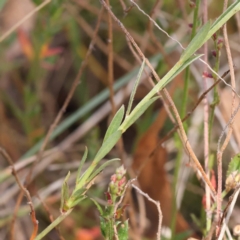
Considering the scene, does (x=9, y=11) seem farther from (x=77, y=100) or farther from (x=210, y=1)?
(x=210, y=1)

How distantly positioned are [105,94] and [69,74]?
1.45ft

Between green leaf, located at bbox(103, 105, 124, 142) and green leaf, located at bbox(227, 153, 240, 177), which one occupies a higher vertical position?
green leaf, located at bbox(103, 105, 124, 142)

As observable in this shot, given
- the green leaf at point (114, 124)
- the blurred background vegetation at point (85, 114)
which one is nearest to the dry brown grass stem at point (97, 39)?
the blurred background vegetation at point (85, 114)

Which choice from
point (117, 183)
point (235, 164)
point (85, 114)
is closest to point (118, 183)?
point (117, 183)

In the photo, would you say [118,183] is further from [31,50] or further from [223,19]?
[31,50]

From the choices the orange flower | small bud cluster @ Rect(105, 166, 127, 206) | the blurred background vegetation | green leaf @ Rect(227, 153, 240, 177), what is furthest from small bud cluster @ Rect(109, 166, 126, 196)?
the orange flower

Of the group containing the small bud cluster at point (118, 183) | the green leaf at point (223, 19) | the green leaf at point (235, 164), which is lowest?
the green leaf at point (235, 164)

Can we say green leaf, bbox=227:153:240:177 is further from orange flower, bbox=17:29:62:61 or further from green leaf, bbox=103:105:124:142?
orange flower, bbox=17:29:62:61

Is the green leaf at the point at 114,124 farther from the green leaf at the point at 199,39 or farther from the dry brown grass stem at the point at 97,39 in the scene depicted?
the dry brown grass stem at the point at 97,39

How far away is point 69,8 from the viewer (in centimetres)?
113

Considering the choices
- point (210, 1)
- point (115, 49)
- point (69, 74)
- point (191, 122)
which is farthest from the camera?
point (69, 74)

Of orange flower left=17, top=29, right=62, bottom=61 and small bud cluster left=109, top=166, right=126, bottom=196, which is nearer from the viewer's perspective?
small bud cluster left=109, top=166, right=126, bottom=196

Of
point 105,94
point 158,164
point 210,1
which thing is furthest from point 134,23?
point 158,164

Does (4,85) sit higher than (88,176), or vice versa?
(4,85)
